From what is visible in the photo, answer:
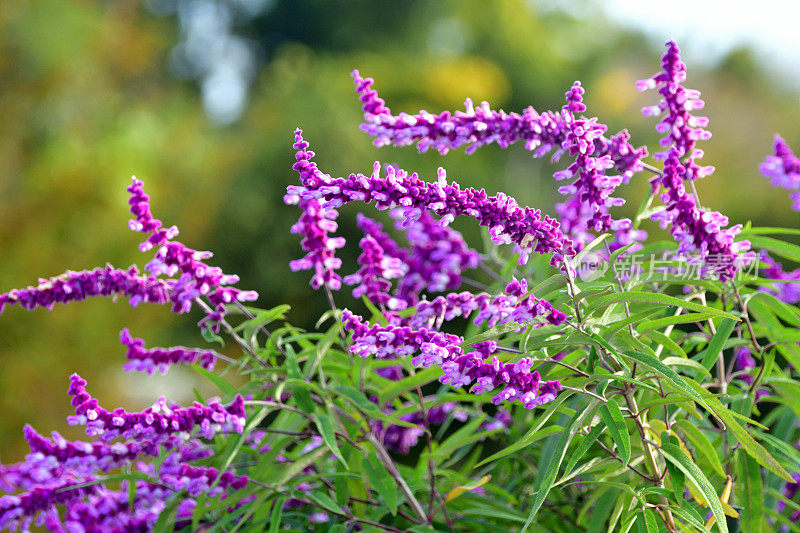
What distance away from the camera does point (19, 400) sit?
10.3 meters

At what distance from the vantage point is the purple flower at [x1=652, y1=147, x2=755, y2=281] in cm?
127

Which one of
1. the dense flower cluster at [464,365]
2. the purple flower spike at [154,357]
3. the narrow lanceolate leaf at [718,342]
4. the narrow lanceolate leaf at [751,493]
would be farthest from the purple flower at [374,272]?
the narrow lanceolate leaf at [751,493]

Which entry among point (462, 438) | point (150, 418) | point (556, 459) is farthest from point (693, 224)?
point (150, 418)

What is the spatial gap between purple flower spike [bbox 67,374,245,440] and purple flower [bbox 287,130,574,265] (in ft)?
1.50

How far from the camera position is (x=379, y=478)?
150cm

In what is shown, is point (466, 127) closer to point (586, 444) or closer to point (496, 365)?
point (496, 365)

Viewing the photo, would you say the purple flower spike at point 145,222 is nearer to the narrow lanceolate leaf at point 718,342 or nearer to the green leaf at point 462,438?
the green leaf at point 462,438

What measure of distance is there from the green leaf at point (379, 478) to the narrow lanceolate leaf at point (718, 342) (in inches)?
24.3

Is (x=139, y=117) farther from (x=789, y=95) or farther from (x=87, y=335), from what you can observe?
(x=789, y=95)

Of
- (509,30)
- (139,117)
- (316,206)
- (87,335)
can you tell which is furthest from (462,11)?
(316,206)

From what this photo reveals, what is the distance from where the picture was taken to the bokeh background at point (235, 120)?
36.9 feet

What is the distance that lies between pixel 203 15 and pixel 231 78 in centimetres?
251

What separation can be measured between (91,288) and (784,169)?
1.51 meters

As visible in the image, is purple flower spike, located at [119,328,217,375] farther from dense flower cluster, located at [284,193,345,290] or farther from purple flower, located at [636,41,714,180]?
purple flower, located at [636,41,714,180]
